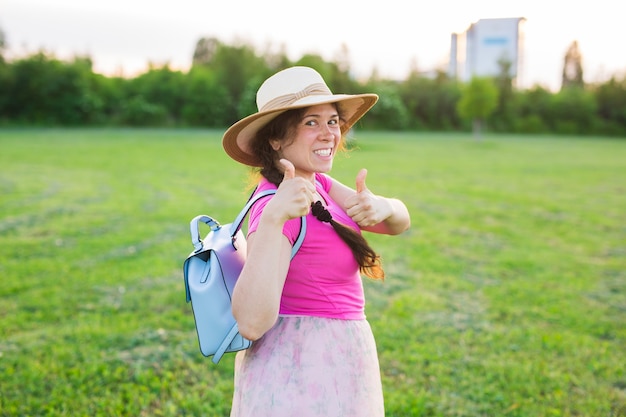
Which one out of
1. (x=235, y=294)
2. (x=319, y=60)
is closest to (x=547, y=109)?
(x=319, y=60)

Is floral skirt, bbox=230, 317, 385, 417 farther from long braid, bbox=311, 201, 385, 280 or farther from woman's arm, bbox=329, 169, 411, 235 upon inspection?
woman's arm, bbox=329, 169, 411, 235

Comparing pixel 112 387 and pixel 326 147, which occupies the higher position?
pixel 326 147

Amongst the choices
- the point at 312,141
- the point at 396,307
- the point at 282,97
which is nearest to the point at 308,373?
the point at 312,141

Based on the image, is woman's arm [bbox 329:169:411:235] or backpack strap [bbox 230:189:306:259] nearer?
backpack strap [bbox 230:189:306:259]

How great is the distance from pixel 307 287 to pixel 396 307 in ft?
10.4

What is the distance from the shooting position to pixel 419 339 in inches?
157

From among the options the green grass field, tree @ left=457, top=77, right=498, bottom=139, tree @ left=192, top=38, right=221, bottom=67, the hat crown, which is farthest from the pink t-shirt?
tree @ left=192, top=38, right=221, bottom=67

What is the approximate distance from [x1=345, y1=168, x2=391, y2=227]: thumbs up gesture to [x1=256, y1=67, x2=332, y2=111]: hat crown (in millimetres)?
273

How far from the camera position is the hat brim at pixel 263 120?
1562mm

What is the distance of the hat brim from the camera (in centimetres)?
156

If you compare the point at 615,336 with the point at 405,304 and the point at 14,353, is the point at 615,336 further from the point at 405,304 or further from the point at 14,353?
the point at 14,353

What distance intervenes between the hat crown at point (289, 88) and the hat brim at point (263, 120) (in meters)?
0.03

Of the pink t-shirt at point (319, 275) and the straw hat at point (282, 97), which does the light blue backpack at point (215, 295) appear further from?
the straw hat at point (282, 97)

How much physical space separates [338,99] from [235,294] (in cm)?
60
